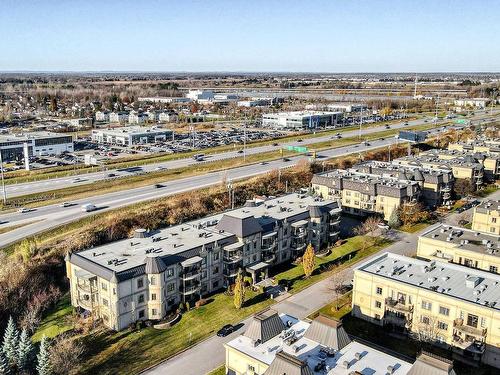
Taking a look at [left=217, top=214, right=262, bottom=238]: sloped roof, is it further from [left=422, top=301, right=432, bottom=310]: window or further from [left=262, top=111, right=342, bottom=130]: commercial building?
[left=262, top=111, right=342, bottom=130]: commercial building

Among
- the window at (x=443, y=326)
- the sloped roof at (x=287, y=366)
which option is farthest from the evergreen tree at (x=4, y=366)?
the window at (x=443, y=326)

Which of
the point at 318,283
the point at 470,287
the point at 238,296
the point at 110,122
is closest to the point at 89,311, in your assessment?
the point at 238,296

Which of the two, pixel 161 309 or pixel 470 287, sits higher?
pixel 470 287

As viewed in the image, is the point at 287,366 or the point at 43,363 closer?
the point at 287,366

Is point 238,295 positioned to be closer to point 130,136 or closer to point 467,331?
point 467,331

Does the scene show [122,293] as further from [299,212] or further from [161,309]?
[299,212]

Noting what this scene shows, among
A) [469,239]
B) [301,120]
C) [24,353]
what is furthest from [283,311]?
[301,120]

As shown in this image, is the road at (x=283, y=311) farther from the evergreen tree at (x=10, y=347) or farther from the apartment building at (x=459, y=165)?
the apartment building at (x=459, y=165)
